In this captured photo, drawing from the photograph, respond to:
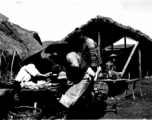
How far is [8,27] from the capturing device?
39.7 ft

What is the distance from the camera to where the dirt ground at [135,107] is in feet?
19.9

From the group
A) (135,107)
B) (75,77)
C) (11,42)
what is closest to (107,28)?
(11,42)

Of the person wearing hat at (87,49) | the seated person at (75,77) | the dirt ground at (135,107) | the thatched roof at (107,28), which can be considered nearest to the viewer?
the seated person at (75,77)

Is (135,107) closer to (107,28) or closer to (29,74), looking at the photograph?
(29,74)

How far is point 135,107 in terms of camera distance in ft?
24.0

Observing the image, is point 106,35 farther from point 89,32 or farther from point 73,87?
point 73,87

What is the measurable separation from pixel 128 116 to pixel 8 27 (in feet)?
28.1

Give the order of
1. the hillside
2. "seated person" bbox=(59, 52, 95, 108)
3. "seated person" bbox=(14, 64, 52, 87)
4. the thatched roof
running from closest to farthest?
1. "seated person" bbox=(59, 52, 95, 108)
2. "seated person" bbox=(14, 64, 52, 87)
3. the hillside
4. the thatched roof

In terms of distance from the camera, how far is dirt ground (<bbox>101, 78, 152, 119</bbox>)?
605cm

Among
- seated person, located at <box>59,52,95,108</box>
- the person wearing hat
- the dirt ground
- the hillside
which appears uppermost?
the hillside

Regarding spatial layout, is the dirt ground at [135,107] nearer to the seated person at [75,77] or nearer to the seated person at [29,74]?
the seated person at [75,77]

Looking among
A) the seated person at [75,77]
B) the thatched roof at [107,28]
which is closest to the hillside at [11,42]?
the thatched roof at [107,28]

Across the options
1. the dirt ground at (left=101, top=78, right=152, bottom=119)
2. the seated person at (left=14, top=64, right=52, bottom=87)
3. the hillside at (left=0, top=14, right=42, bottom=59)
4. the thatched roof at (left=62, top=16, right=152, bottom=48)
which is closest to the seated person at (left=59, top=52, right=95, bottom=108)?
the seated person at (left=14, top=64, right=52, bottom=87)

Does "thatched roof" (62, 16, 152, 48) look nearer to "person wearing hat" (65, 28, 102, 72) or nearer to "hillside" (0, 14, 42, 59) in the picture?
"hillside" (0, 14, 42, 59)
